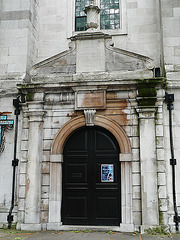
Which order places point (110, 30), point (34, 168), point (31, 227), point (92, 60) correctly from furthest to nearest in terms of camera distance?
point (110, 30) < point (92, 60) < point (34, 168) < point (31, 227)

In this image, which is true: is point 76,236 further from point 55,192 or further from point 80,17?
point 80,17

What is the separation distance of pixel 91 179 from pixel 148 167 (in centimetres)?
165

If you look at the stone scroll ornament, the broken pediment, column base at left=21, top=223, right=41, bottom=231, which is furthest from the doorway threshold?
the broken pediment

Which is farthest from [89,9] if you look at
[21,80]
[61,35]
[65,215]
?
[65,215]

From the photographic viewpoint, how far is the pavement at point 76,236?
22.5 feet

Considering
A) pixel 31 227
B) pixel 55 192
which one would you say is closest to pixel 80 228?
pixel 55 192

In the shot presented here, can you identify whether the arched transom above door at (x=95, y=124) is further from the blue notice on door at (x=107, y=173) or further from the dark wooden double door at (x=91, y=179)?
the blue notice on door at (x=107, y=173)

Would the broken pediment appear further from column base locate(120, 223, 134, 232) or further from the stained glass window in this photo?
column base locate(120, 223, 134, 232)

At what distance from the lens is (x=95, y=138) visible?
27.8 ft

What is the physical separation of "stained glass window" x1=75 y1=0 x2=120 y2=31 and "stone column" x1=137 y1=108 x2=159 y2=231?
411cm

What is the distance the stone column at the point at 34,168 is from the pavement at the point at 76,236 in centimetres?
41

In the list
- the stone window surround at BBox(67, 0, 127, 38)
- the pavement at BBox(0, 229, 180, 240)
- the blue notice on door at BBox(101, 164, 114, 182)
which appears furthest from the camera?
the stone window surround at BBox(67, 0, 127, 38)

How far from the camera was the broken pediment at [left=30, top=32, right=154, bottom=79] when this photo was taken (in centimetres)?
854

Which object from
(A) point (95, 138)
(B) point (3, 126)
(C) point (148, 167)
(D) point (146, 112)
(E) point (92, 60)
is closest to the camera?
(C) point (148, 167)
